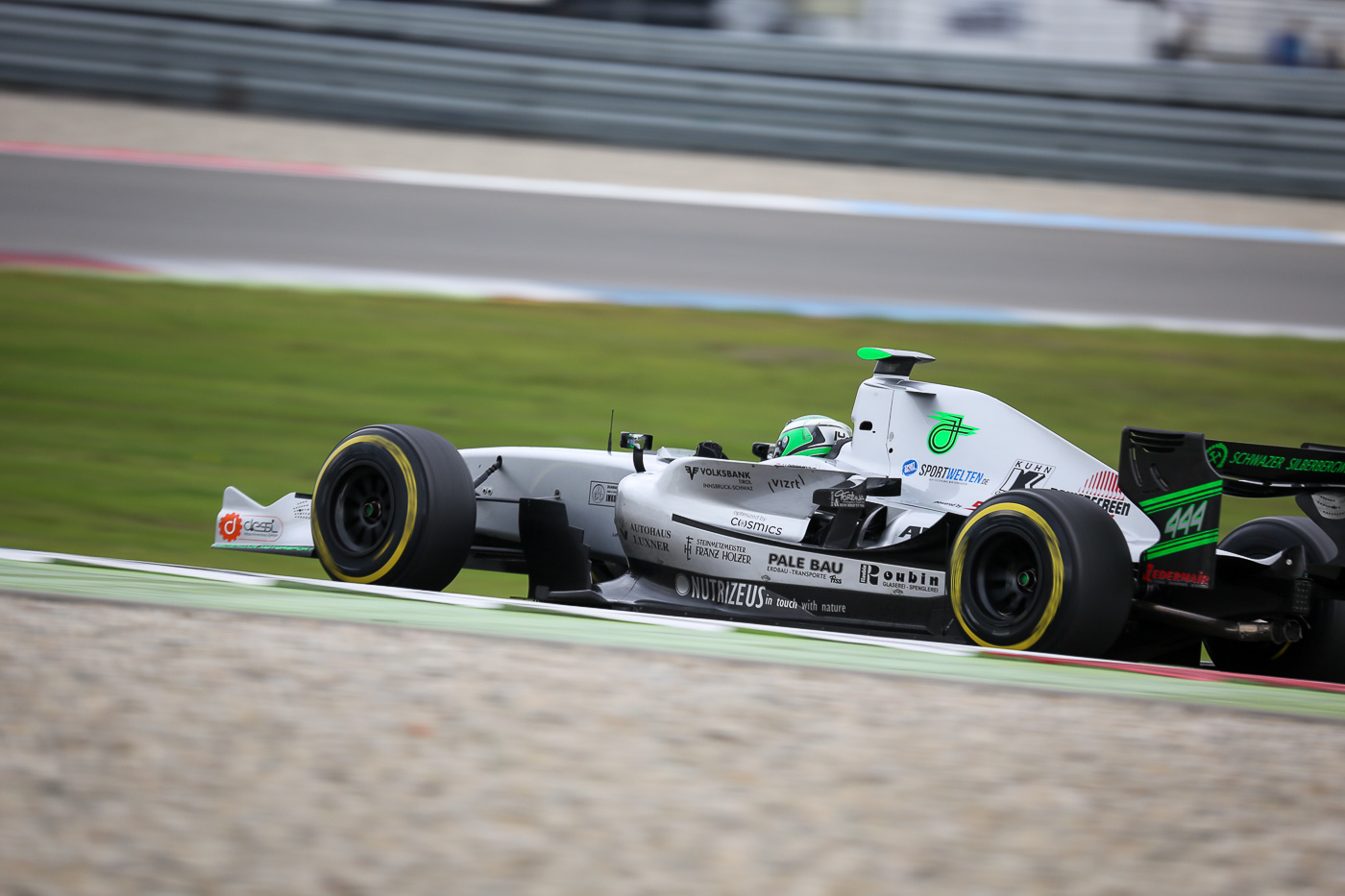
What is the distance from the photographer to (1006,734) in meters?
3.60

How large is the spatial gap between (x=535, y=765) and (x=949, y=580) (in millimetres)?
2244

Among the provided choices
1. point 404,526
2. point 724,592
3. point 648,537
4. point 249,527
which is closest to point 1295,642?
point 724,592

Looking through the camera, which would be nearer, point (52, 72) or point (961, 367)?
point (961, 367)

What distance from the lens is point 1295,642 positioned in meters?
5.47

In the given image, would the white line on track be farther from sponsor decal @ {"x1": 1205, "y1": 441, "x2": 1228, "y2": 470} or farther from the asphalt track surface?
sponsor decal @ {"x1": 1205, "y1": 441, "x2": 1228, "y2": 470}

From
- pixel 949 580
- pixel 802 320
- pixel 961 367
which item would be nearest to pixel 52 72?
pixel 802 320

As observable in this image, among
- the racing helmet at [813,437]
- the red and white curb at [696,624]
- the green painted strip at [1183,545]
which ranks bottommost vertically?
the red and white curb at [696,624]

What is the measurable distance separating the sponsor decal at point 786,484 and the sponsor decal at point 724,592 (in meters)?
0.42

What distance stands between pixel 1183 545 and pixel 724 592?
191 cm

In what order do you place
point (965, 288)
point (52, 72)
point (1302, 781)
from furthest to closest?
point (52, 72)
point (965, 288)
point (1302, 781)

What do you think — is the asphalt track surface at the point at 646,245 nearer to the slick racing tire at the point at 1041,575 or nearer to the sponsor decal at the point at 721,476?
the sponsor decal at the point at 721,476

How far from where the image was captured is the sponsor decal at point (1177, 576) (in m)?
4.86

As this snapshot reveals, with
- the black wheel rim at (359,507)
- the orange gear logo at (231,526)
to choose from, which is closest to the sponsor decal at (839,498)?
the black wheel rim at (359,507)

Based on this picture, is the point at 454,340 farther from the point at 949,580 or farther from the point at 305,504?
the point at 949,580
